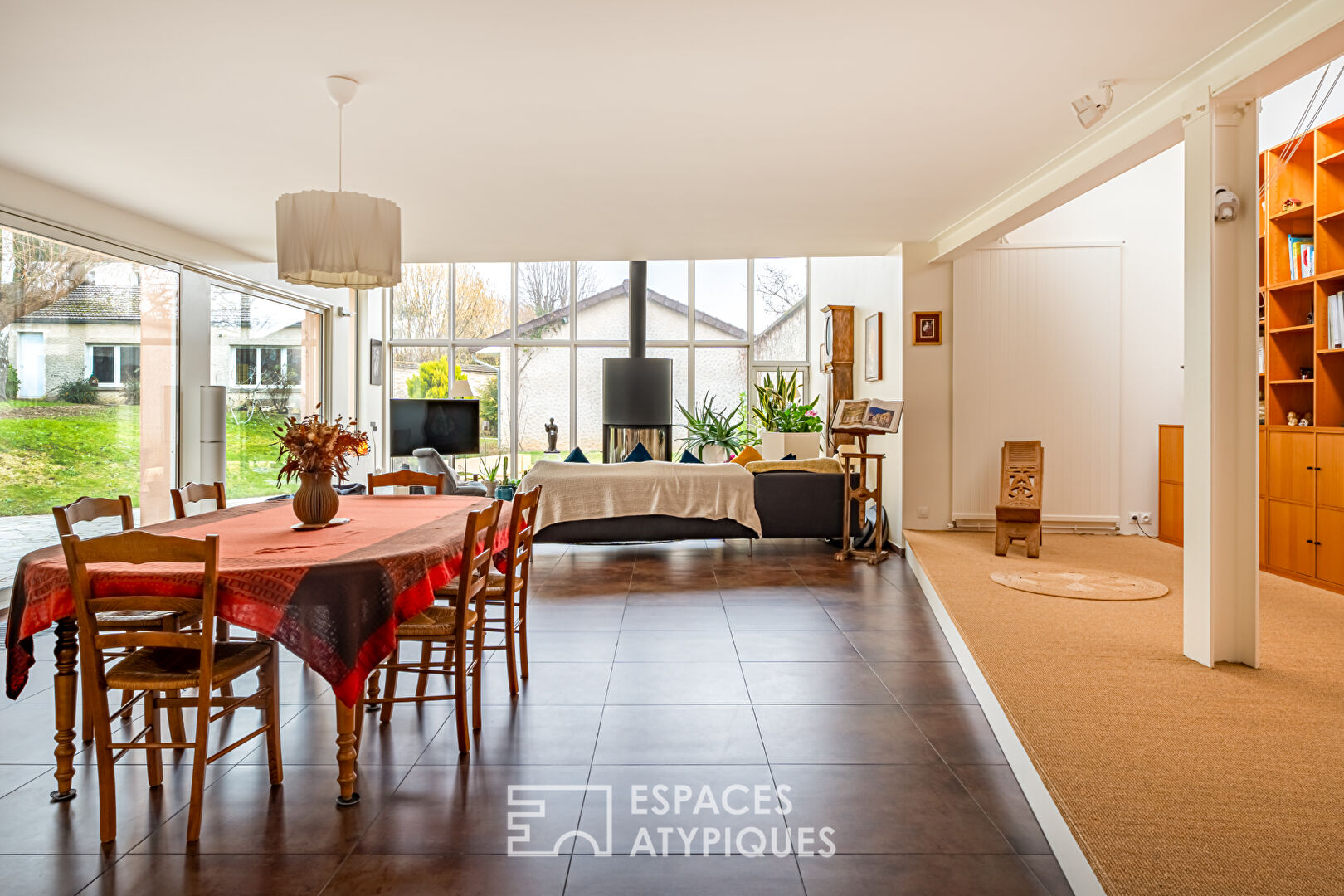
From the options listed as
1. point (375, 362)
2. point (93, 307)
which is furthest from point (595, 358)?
point (93, 307)

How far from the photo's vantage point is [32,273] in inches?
184

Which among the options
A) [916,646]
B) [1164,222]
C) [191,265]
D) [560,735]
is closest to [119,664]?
[560,735]

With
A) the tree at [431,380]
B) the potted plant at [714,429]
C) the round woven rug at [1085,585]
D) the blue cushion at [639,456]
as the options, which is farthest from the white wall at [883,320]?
the tree at [431,380]

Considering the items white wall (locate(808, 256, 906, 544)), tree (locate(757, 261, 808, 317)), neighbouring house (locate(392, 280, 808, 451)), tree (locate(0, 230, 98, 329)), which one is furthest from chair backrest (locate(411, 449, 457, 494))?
tree (locate(757, 261, 808, 317))

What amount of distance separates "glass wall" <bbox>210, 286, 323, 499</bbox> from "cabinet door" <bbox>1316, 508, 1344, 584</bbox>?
7557 millimetres

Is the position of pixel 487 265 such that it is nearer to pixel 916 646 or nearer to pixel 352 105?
pixel 352 105

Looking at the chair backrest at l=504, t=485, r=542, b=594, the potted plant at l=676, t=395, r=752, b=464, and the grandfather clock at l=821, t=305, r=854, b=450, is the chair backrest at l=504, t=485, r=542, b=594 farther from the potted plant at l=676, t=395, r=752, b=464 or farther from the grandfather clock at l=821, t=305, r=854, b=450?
the potted plant at l=676, t=395, r=752, b=464

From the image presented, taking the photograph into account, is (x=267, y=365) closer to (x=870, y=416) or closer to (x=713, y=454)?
(x=713, y=454)

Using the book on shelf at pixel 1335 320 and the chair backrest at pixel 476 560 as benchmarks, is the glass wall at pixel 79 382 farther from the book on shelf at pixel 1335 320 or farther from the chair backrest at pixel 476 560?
the book on shelf at pixel 1335 320

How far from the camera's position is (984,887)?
74.7 inches

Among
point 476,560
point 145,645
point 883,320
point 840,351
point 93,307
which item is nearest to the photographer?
point 145,645

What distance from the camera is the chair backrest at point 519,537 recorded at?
10.3 ft

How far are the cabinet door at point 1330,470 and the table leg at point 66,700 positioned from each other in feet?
18.2

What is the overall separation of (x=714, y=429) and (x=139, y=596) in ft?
26.3
